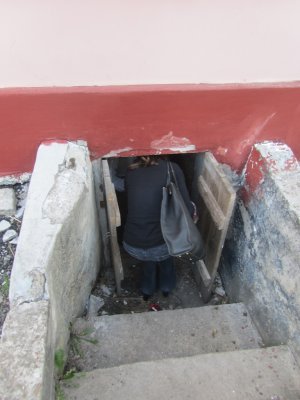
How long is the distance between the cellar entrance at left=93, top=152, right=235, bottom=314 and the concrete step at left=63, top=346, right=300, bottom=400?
1.24m

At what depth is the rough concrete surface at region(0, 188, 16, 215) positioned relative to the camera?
3086mm

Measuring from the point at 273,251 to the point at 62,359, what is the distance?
1.98 meters

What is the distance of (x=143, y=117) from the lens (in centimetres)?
316

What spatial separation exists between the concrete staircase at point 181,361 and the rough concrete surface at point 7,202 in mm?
1148

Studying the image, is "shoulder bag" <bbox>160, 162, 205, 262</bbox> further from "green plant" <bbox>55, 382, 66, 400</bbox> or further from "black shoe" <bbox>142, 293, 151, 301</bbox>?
"green plant" <bbox>55, 382, 66, 400</bbox>

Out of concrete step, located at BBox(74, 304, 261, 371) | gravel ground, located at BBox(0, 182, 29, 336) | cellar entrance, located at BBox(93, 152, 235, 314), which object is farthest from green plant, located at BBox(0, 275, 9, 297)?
cellar entrance, located at BBox(93, 152, 235, 314)

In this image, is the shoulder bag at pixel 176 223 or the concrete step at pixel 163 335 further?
the shoulder bag at pixel 176 223

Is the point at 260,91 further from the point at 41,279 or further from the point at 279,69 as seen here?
the point at 41,279

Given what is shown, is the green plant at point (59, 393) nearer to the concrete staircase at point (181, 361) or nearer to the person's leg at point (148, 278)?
the concrete staircase at point (181, 361)

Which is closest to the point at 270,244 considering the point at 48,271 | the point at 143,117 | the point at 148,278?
the point at 148,278

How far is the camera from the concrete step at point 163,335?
3.00m

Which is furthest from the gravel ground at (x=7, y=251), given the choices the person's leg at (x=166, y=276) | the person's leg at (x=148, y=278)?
the person's leg at (x=166, y=276)

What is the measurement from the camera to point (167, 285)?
4133 millimetres

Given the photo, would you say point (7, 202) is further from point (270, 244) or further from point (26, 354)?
point (270, 244)
